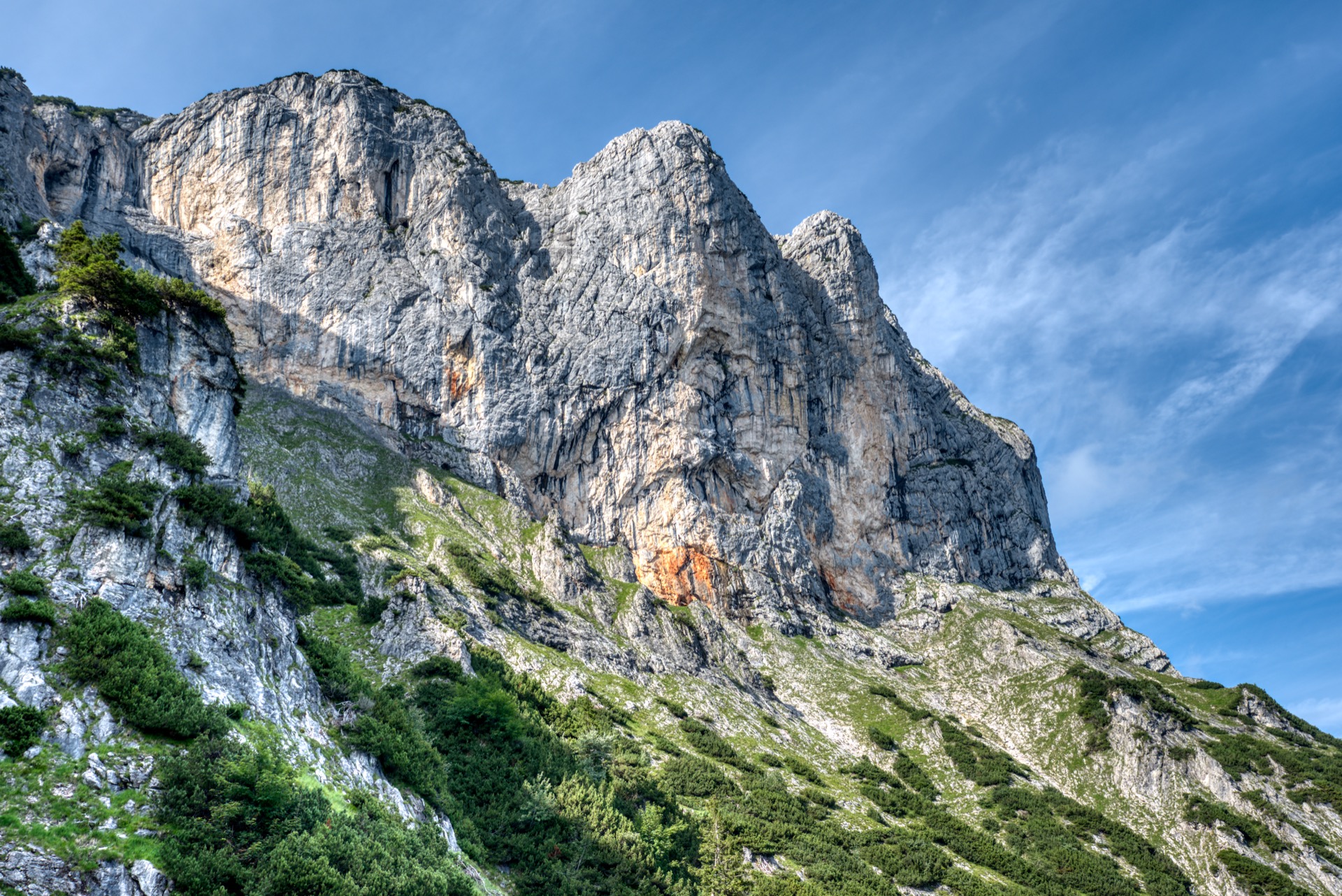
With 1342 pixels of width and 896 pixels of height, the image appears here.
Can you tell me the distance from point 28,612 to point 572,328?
113 m

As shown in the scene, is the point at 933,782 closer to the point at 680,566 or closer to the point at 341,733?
the point at 680,566

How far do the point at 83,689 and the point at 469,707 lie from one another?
2811 cm

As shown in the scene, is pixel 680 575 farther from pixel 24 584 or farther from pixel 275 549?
pixel 24 584

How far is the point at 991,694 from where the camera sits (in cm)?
10581

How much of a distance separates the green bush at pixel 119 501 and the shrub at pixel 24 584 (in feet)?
12.8

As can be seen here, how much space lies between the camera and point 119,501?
96.4 feet

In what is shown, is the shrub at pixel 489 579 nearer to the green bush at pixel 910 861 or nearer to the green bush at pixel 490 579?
the green bush at pixel 490 579

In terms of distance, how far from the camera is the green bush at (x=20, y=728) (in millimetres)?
19297

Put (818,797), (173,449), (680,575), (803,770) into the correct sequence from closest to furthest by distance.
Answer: (173,449) < (818,797) < (803,770) < (680,575)

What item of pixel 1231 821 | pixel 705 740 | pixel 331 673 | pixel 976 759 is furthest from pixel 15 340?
pixel 1231 821

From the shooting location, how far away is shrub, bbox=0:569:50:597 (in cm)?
2347

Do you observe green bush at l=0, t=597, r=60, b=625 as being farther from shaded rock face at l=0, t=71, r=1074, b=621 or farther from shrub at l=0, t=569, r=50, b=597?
shaded rock face at l=0, t=71, r=1074, b=621

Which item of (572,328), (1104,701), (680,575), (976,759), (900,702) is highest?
(572,328)

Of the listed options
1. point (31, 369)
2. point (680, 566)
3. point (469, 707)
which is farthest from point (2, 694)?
point (680, 566)
